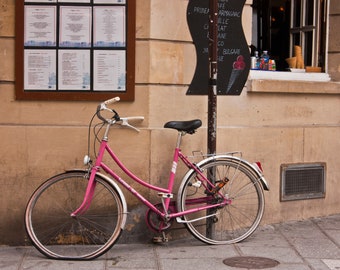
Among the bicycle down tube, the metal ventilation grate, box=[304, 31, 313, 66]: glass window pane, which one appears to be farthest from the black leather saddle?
box=[304, 31, 313, 66]: glass window pane

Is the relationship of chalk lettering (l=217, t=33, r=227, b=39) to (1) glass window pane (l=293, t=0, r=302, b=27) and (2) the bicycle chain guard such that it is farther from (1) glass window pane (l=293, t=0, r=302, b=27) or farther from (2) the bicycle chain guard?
(2) the bicycle chain guard

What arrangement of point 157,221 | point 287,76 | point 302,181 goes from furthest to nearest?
point 287,76 < point 302,181 < point 157,221

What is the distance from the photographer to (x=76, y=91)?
6.42 m

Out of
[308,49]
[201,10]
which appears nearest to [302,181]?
[308,49]

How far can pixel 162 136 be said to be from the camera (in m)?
6.53

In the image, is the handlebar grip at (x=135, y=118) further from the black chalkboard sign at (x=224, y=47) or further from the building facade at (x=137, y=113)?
the black chalkboard sign at (x=224, y=47)

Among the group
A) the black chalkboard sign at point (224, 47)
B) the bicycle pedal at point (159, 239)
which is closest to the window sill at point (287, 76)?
the black chalkboard sign at point (224, 47)

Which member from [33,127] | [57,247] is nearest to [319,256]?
[57,247]

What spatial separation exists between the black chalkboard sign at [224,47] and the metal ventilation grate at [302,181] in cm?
117

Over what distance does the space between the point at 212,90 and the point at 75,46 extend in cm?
140

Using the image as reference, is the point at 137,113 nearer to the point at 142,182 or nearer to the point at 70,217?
the point at 142,182

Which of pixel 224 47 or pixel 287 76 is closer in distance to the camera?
pixel 224 47

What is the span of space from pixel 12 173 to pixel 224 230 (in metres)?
2.25

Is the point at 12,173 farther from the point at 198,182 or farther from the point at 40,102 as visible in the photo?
the point at 198,182
